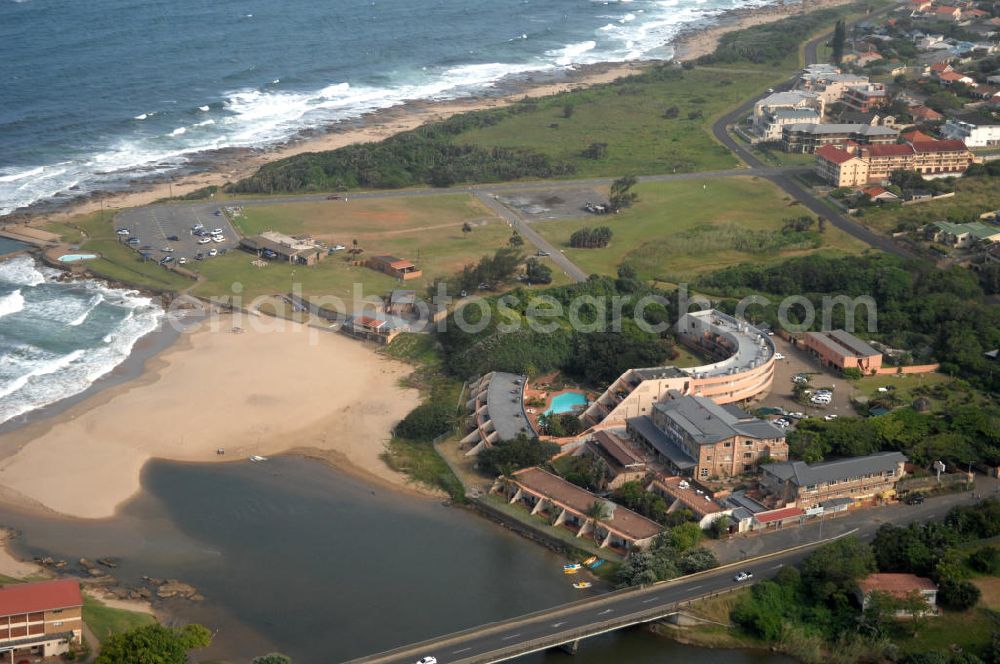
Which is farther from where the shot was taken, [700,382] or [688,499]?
[700,382]

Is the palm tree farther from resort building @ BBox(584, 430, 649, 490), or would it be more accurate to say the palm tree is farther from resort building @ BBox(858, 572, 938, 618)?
resort building @ BBox(858, 572, 938, 618)

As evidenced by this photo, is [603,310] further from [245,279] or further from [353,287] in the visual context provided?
[245,279]

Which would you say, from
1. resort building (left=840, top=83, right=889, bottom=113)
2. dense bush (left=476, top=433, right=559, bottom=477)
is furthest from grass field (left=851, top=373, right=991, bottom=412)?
resort building (left=840, top=83, right=889, bottom=113)

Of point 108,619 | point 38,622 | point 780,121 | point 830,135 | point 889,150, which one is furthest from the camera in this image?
point 780,121

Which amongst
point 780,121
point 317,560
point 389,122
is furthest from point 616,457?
point 389,122

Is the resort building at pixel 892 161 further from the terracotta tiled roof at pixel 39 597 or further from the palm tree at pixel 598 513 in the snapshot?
the terracotta tiled roof at pixel 39 597

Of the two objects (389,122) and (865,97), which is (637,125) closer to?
(865,97)

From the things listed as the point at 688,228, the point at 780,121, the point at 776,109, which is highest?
the point at 776,109

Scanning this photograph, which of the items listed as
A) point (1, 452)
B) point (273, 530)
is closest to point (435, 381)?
point (273, 530)
